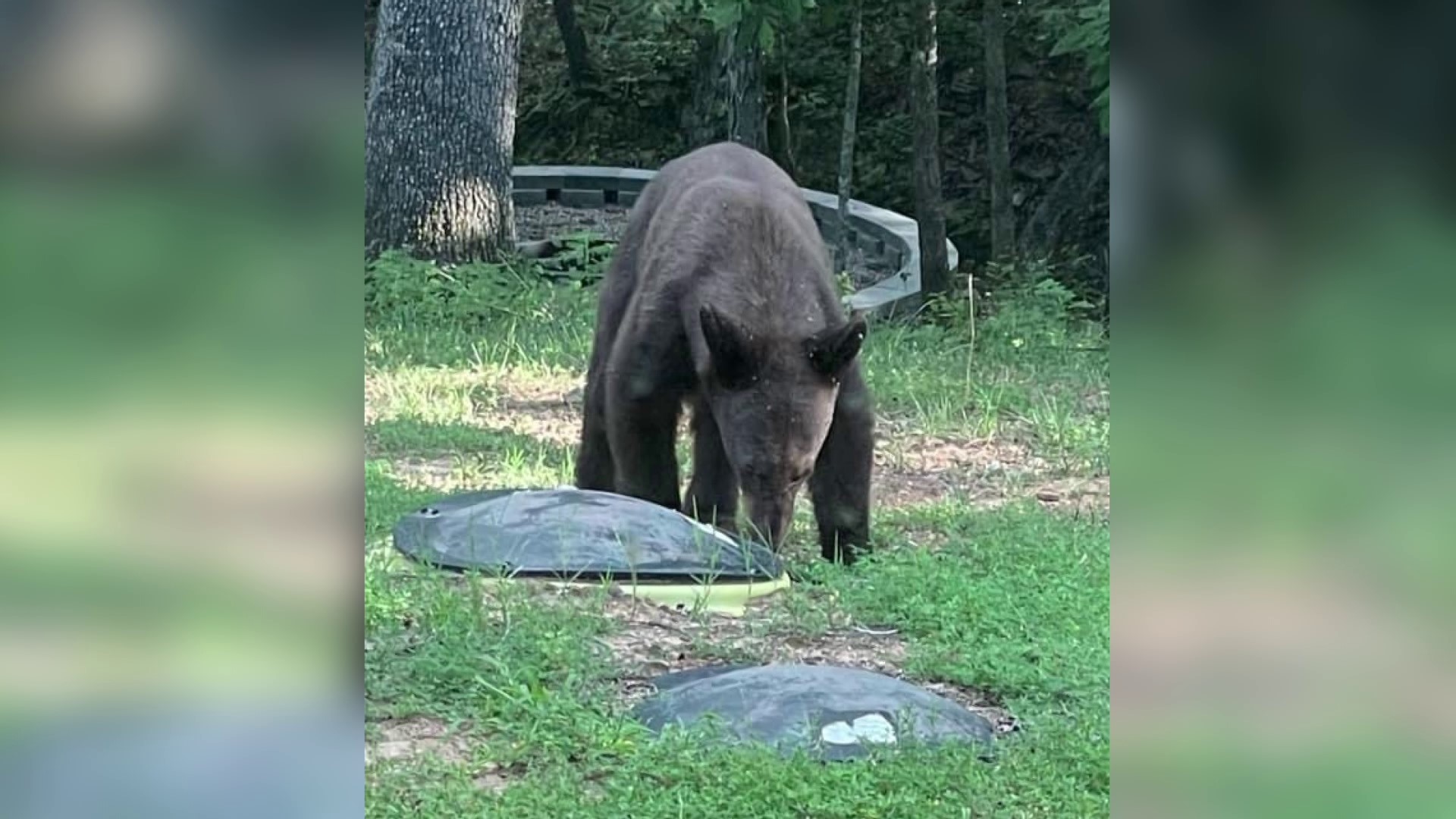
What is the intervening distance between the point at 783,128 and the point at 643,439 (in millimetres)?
11855

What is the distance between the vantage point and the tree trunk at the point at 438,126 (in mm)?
14758

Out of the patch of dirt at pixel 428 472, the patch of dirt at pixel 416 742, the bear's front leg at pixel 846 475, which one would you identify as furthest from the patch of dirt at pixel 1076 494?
the patch of dirt at pixel 416 742

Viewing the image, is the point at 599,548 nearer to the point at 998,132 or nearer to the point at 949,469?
the point at 949,469

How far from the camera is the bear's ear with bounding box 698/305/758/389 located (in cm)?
686

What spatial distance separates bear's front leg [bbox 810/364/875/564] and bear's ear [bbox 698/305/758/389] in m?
0.54

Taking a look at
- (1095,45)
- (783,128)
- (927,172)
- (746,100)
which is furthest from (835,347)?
(783,128)

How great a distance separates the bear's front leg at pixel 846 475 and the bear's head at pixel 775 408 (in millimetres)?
251

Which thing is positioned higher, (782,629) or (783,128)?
(783,128)

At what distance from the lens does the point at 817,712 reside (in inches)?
196
